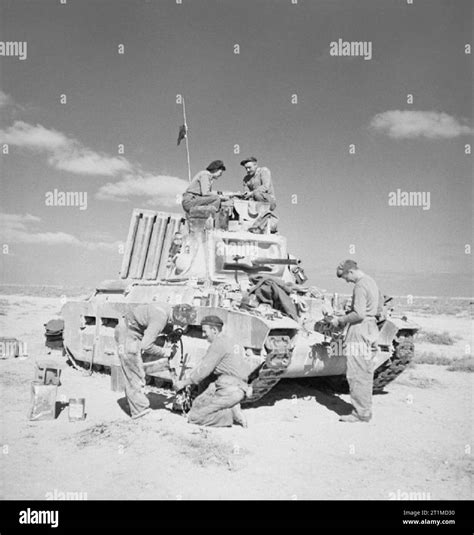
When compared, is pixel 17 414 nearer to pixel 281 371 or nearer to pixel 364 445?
pixel 281 371

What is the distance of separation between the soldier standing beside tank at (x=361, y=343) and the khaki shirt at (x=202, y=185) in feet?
11.9

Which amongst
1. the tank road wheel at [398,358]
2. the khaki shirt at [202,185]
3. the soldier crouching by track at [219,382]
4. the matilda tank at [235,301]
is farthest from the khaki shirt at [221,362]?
the khaki shirt at [202,185]

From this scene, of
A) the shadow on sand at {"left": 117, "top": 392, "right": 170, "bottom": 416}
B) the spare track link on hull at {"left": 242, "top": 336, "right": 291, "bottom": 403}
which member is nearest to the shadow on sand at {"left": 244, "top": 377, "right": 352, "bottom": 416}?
the spare track link on hull at {"left": 242, "top": 336, "right": 291, "bottom": 403}

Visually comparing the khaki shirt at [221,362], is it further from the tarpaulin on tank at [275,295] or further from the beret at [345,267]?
the beret at [345,267]

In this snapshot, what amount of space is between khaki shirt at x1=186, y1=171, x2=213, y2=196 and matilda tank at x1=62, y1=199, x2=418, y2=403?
0.44 meters

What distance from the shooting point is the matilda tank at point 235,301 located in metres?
6.70

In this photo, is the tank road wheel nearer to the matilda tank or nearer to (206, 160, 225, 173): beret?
the matilda tank

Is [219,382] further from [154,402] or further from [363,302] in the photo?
[363,302]

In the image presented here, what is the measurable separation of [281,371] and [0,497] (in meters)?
3.51

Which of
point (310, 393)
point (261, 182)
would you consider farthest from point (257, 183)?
point (310, 393)

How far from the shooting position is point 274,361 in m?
6.36
